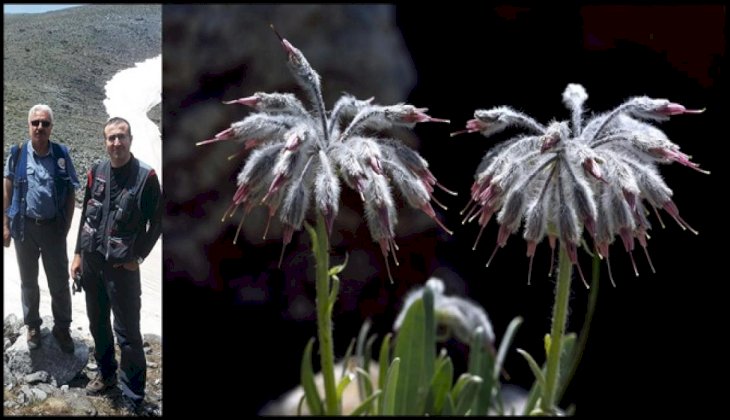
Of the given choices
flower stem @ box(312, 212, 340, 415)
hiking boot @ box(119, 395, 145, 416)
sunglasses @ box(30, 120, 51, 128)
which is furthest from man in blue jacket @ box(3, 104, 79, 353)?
flower stem @ box(312, 212, 340, 415)

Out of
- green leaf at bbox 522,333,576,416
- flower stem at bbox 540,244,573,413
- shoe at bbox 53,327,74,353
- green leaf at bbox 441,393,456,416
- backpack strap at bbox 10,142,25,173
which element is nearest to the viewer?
green leaf at bbox 441,393,456,416

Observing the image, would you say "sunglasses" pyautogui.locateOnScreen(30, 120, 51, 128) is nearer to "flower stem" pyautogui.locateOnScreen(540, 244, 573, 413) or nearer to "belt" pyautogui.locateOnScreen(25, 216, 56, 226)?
"belt" pyautogui.locateOnScreen(25, 216, 56, 226)

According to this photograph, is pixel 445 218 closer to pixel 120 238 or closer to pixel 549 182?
pixel 549 182

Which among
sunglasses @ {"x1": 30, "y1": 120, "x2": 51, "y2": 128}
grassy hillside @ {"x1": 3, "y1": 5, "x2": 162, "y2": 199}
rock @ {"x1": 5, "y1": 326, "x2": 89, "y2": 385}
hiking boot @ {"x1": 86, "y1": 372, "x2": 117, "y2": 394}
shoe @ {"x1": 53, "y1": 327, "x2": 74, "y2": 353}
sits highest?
grassy hillside @ {"x1": 3, "y1": 5, "x2": 162, "y2": 199}

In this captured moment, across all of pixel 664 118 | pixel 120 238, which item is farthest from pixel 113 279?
pixel 664 118

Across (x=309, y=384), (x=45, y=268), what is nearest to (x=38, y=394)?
(x=45, y=268)

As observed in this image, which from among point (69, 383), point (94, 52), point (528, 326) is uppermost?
point (94, 52)

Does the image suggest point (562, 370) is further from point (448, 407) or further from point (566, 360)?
point (448, 407)

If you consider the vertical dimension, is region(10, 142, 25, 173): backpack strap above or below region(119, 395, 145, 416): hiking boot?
above
